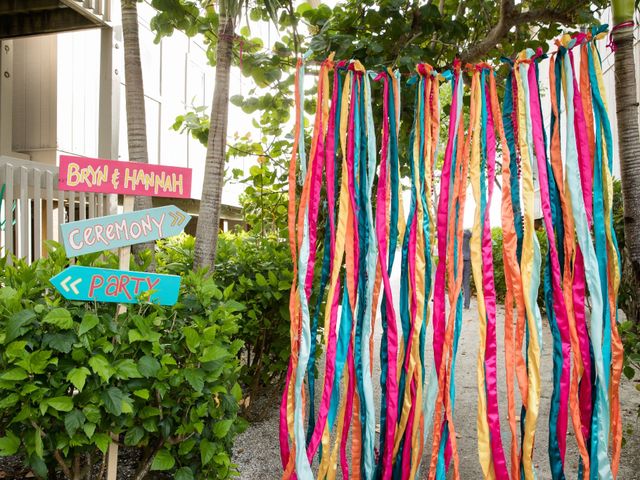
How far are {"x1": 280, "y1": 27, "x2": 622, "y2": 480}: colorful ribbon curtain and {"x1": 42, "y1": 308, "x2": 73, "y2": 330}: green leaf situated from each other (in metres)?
0.84

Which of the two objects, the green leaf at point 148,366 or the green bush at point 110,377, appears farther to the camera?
the green leaf at point 148,366

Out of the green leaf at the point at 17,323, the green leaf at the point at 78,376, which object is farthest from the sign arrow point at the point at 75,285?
the green leaf at the point at 78,376

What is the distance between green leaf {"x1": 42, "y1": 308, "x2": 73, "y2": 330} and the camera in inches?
66.7

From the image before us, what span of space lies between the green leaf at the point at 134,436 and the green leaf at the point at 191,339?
344 mm

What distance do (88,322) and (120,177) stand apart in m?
0.58

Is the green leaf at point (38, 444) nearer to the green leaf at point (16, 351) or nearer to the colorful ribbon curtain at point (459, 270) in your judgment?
the green leaf at point (16, 351)

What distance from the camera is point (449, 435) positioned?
203 centimetres

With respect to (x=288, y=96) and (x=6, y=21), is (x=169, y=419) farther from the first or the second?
(x=6, y=21)

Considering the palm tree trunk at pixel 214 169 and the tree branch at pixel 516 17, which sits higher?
the tree branch at pixel 516 17

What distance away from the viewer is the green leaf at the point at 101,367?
1677 millimetres

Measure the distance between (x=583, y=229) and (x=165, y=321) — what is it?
5.45ft

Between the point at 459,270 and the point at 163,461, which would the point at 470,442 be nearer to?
the point at 459,270

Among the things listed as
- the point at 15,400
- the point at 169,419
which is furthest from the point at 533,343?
the point at 15,400

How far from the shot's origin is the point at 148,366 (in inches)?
70.9
